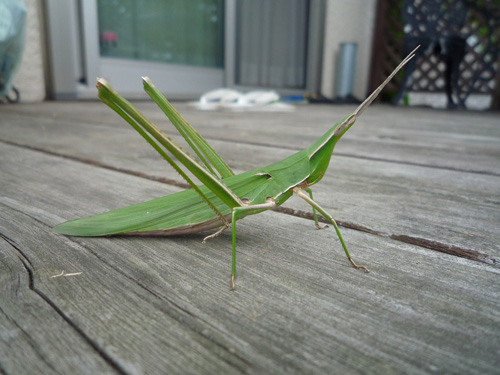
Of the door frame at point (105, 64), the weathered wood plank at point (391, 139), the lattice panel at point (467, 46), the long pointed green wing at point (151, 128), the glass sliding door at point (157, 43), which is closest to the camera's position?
the long pointed green wing at point (151, 128)

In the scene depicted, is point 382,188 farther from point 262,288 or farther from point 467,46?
point 467,46

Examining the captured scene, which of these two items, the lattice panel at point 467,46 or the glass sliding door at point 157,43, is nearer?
the glass sliding door at point 157,43

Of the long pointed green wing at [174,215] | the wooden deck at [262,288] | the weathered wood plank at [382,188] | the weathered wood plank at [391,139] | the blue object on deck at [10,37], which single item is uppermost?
the blue object on deck at [10,37]

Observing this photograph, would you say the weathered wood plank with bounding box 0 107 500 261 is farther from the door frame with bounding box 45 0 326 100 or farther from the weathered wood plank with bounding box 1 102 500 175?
the door frame with bounding box 45 0 326 100

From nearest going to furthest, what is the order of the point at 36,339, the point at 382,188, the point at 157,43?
the point at 36,339 → the point at 382,188 → the point at 157,43

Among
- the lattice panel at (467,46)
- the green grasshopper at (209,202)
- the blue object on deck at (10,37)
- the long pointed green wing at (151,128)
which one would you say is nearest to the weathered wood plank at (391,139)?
the blue object on deck at (10,37)

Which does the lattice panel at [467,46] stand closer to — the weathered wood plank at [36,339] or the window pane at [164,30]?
the window pane at [164,30]

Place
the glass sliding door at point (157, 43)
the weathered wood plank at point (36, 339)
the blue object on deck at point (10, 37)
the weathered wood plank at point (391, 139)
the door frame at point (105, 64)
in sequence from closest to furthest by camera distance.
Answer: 1. the weathered wood plank at point (36, 339)
2. the weathered wood plank at point (391, 139)
3. the blue object on deck at point (10, 37)
4. the door frame at point (105, 64)
5. the glass sliding door at point (157, 43)

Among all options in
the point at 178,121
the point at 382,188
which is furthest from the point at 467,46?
the point at 178,121
